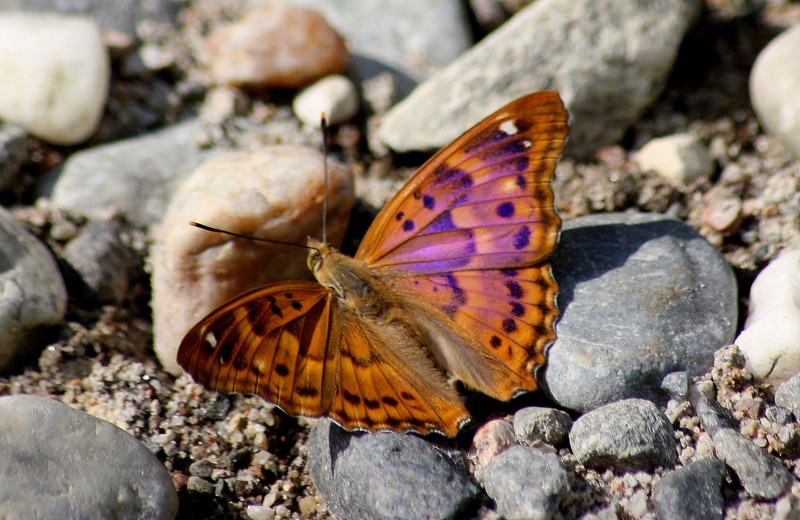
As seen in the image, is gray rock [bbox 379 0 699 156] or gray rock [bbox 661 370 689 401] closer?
gray rock [bbox 661 370 689 401]

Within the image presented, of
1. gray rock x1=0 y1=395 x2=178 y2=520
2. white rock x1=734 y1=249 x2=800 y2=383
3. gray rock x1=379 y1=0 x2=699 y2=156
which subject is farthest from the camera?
gray rock x1=379 y1=0 x2=699 y2=156

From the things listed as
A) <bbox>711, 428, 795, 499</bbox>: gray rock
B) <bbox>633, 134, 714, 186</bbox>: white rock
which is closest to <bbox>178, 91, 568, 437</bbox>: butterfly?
<bbox>711, 428, 795, 499</bbox>: gray rock

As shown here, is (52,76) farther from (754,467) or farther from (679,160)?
(754,467)

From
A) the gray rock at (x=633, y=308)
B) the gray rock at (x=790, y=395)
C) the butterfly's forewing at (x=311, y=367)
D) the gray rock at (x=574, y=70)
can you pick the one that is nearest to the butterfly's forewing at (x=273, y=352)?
the butterfly's forewing at (x=311, y=367)

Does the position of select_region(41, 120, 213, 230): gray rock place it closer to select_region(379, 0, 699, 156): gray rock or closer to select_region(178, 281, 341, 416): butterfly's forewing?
select_region(379, 0, 699, 156): gray rock

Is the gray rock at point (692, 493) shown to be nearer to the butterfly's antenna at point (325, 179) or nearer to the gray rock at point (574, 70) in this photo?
the butterfly's antenna at point (325, 179)

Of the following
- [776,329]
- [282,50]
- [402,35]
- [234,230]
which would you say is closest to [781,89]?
[776,329]
